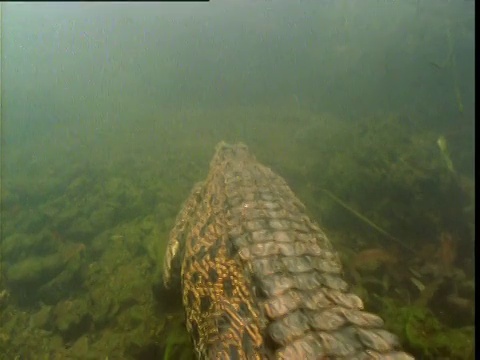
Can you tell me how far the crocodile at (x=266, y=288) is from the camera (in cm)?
149

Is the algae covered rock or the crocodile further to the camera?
the algae covered rock

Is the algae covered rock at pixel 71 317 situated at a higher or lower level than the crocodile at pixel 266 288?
lower

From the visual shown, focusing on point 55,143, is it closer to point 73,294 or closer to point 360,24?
point 73,294

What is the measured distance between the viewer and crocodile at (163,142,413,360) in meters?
1.49

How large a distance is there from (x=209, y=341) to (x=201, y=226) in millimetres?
985

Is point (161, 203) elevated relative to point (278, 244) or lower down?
lower down

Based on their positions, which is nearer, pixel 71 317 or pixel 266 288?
pixel 266 288

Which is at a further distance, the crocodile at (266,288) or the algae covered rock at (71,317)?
the algae covered rock at (71,317)

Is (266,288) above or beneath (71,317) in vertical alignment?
above

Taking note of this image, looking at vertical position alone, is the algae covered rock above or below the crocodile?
below

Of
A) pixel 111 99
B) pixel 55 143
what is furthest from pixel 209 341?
pixel 111 99

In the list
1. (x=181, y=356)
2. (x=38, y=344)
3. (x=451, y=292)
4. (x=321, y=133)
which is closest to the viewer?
(x=181, y=356)

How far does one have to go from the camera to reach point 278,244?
2.08 m

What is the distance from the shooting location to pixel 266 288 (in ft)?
5.79
